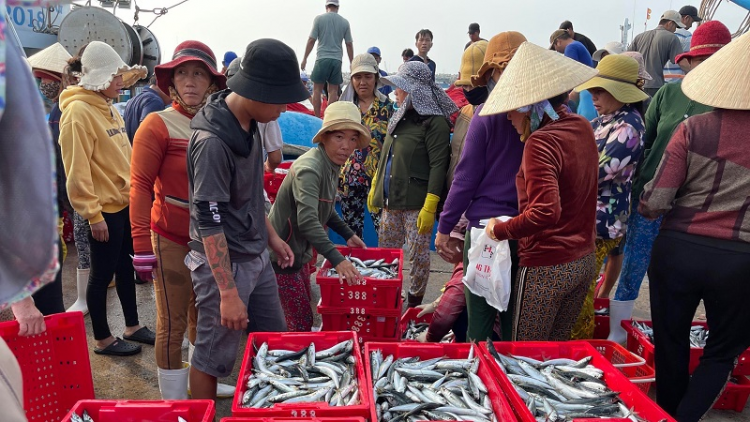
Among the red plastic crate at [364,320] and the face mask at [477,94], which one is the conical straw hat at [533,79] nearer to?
the face mask at [477,94]

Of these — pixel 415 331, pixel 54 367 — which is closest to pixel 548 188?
pixel 415 331

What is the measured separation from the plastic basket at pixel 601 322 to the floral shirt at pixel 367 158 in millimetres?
2487

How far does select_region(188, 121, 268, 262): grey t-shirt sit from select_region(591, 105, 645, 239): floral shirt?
250 cm

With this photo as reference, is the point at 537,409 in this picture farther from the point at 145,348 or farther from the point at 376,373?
the point at 145,348

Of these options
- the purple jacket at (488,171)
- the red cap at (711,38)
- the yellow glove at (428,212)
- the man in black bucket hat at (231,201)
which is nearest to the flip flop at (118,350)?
the man in black bucket hat at (231,201)

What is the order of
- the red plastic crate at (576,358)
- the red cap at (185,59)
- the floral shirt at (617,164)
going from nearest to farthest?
the red plastic crate at (576,358)
the red cap at (185,59)
the floral shirt at (617,164)

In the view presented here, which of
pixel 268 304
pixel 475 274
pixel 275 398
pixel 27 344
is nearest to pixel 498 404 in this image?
pixel 475 274

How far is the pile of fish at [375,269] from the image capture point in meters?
3.83

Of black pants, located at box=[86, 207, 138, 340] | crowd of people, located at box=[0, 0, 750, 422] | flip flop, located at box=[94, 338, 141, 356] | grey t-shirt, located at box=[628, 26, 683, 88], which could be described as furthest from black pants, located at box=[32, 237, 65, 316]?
grey t-shirt, located at box=[628, 26, 683, 88]

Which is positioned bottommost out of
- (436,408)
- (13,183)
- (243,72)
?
(436,408)

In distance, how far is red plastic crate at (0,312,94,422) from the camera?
2742mm

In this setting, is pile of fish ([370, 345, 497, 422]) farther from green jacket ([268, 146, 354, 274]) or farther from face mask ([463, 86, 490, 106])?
face mask ([463, 86, 490, 106])

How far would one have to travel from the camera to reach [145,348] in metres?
4.30

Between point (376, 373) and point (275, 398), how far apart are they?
1.77 feet
